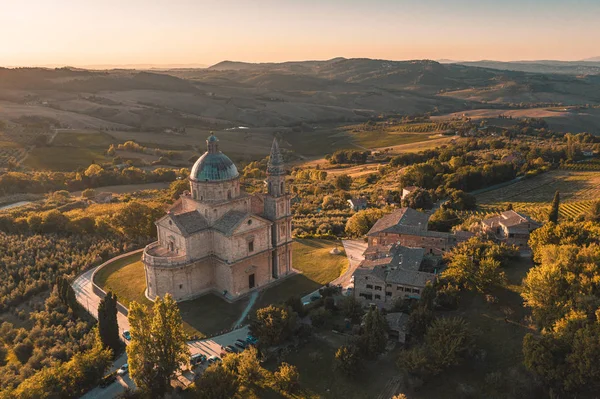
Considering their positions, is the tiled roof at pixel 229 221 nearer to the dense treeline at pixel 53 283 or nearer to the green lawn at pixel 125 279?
the green lawn at pixel 125 279

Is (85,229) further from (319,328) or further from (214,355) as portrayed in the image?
(319,328)

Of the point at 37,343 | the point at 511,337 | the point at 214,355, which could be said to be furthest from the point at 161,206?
the point at 511,337

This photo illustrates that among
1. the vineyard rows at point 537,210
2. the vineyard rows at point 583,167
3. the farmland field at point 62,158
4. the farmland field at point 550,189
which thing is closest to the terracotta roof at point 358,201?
the vineyard rows at point 537,210

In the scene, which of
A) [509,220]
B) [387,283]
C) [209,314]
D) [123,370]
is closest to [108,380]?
[123,370]

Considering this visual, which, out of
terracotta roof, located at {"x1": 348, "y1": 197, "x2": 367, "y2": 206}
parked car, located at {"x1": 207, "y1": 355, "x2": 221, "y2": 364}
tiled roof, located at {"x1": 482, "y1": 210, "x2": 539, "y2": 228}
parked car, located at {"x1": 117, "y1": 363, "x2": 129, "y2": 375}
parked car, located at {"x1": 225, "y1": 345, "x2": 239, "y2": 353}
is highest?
tiled roof, located at {"x1": 482, "y1": 210, "x2": 539, "y2": 228}

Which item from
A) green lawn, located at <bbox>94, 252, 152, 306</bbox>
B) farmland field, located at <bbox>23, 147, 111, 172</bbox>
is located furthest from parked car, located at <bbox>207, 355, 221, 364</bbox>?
farmland field, located at <bbox>23, 147, 111, 172</bbox>

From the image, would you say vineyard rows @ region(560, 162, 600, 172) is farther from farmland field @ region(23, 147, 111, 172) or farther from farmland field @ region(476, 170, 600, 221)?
farmland field @ region(23, 147, 111, 172)
